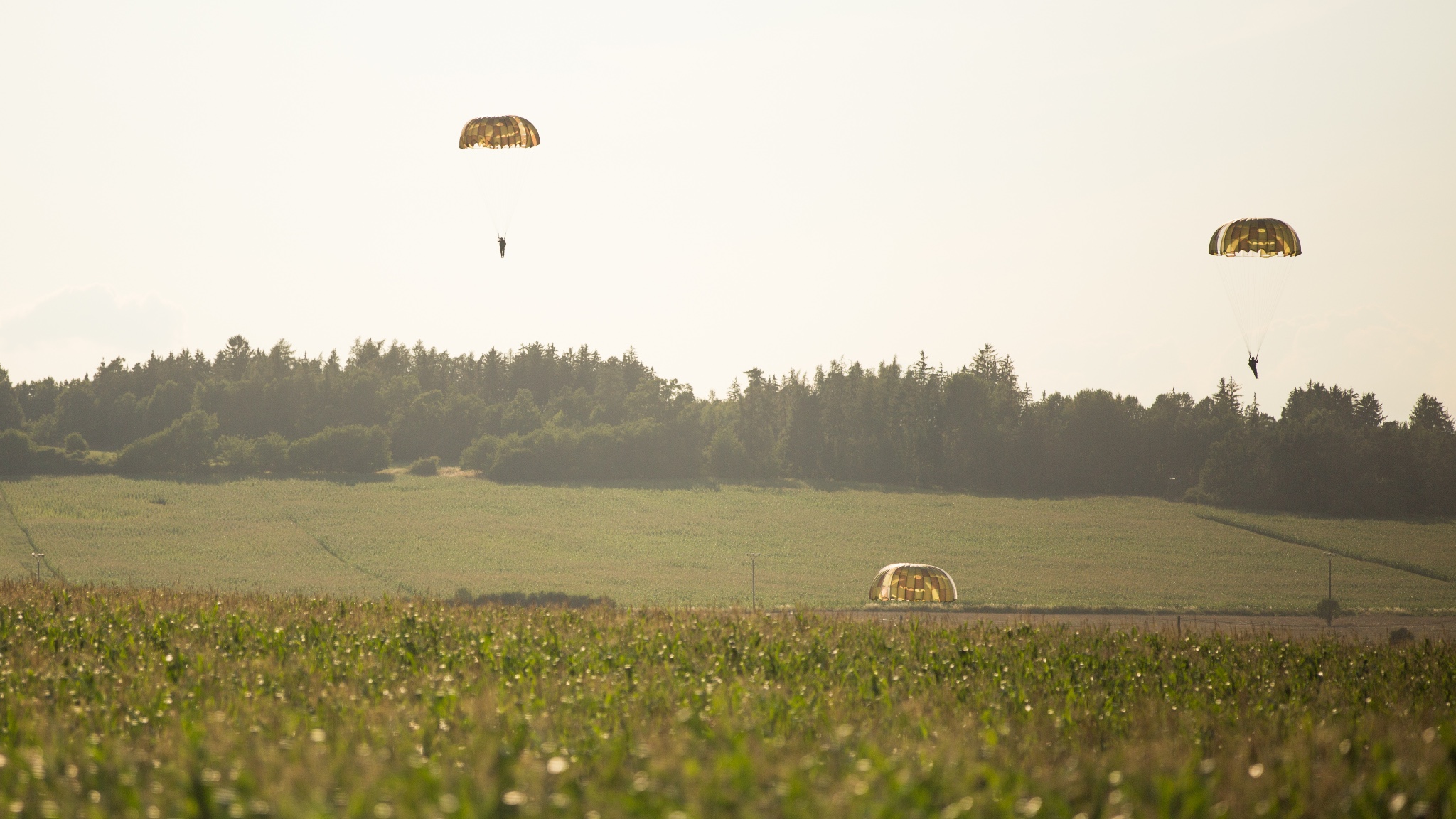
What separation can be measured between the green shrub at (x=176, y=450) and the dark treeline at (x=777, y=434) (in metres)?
0.13

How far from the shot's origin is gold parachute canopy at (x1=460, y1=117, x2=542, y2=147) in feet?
98.1

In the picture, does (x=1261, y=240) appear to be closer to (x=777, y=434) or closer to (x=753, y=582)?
(x=753, y=582)

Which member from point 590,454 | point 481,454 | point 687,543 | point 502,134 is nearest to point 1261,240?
point 502,134

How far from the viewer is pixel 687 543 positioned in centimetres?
6975

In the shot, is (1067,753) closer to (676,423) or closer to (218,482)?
(218,482)

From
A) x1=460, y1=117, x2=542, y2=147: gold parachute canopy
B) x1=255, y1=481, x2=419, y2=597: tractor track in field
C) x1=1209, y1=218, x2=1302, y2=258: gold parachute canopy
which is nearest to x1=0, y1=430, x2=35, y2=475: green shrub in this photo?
x1=255, y1=481, x2=419, y2=597: tractor track in field

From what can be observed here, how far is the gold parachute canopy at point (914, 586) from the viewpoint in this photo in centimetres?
4150

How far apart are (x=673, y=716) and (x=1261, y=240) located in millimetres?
26328

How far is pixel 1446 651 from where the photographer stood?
17625 mm

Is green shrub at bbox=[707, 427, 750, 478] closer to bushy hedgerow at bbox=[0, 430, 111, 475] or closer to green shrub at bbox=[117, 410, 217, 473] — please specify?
green shrub at bbox=[117, 410, 217, 473]

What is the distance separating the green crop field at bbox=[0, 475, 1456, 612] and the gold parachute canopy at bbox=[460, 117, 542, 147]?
22735mm

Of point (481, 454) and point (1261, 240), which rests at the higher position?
point (1261, 240)

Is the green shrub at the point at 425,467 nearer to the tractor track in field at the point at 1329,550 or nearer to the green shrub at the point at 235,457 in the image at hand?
the green shrub at the point at 235,457

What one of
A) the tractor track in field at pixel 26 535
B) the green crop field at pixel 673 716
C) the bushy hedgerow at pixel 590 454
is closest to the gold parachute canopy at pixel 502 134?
the green crop field at pixel 673 716
